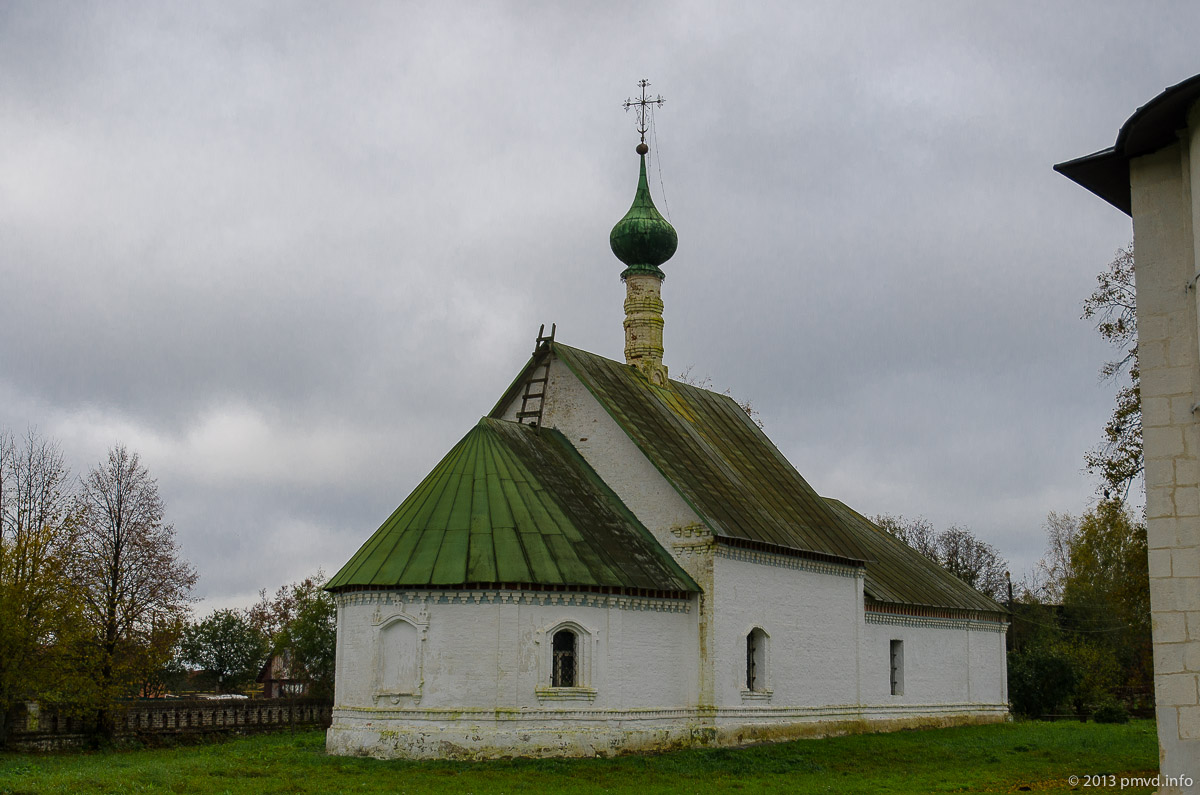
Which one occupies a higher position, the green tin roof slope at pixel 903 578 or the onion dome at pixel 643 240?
the onion dome at pixel 643 240

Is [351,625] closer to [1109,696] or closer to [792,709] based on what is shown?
[792,709]

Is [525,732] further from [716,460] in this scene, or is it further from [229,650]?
[229,650]

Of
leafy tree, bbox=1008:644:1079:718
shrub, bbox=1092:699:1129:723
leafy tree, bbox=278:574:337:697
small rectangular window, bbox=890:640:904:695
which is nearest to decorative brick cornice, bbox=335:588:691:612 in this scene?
small rectangular window, bbox=890:640:904:695

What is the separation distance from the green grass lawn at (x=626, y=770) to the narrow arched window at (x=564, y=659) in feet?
5.19

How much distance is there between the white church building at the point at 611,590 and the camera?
20.9 metres

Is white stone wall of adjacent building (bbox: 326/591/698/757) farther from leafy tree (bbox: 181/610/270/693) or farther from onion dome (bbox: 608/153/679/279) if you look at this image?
leafy tree (bbox: 181/610/270/693)

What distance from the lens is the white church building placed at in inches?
824

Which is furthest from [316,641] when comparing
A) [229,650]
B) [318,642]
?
[229,650]

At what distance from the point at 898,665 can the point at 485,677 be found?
47.6 feet

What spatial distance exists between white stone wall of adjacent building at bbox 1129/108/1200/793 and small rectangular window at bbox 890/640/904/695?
18.6 meters

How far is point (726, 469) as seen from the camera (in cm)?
2709

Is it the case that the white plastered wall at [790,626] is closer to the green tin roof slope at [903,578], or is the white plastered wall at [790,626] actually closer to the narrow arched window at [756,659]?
the narrow arched window at [756,659]

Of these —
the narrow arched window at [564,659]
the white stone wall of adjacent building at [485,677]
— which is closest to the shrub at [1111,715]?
the white stone wall of adjacent building at [485,677]

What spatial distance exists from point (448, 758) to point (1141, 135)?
47.9 ft
